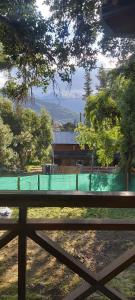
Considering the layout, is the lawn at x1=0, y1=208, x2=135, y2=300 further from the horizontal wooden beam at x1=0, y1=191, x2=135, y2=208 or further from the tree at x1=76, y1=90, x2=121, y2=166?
the tree at x1=76, y1=90, x2=121, y2=166

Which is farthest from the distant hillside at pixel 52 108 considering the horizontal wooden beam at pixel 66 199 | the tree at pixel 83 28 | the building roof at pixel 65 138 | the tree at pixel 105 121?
the horizontal wooden beam at pixel 66 199

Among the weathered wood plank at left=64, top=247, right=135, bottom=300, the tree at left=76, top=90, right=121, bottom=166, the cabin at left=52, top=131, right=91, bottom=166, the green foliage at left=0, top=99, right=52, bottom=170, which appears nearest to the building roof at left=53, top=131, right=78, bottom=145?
the cabin at left=52, top=131, right=91, bottom=166

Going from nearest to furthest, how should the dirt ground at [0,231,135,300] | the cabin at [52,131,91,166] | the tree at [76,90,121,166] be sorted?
the dirt ground at [0,231,135,300]
the tree at [76,90,121,166]
the cabin at [52,131,91,166]

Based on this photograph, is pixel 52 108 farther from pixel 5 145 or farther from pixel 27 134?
pixel 5 145

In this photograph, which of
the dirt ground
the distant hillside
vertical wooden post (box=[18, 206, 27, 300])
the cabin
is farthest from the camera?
the cabin

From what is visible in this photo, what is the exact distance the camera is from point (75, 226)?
216 cm

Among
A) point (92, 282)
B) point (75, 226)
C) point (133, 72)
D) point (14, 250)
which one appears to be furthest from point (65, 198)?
point (133, 72)

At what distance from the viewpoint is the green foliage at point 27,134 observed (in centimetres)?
3219

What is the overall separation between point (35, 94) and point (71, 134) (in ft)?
139

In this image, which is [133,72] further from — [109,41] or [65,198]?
[65,198]

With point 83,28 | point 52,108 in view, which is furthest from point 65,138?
point 83,28

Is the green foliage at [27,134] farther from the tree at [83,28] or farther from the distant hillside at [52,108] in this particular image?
the tree at [83,28]

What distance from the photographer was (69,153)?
45.2m

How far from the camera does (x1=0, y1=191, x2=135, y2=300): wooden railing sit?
2.01 m
